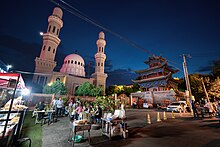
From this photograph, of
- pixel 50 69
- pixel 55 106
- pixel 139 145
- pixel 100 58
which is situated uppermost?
pixel 100 58

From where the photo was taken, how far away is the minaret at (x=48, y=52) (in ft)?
97.6

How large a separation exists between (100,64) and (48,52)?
1836 cm

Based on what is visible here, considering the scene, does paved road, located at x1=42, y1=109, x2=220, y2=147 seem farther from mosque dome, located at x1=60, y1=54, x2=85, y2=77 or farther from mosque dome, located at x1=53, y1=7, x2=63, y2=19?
mosque dome, located at x1=53, y1=7, x2=63, y2=19

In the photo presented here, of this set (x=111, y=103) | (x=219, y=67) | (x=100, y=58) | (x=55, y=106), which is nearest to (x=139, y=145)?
(x=111, y=103)

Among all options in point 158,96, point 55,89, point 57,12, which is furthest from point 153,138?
point 57,12

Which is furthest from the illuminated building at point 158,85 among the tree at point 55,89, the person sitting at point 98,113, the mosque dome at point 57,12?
the mosque dome at point 57,12

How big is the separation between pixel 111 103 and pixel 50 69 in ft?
101

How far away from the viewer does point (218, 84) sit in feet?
62.3

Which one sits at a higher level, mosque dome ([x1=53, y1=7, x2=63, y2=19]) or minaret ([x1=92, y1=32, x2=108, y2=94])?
mosque dome ([x1=53, y1=7, x2=63, y2=19])

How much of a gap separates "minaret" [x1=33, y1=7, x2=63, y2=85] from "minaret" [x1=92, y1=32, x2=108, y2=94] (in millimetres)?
15074

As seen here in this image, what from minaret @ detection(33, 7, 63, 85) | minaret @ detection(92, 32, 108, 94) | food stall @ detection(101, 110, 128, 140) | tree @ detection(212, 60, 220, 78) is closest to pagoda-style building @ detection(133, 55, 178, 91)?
tree @ detection(212, 60, 220, 78)

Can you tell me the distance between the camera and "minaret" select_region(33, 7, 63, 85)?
29.8 meters

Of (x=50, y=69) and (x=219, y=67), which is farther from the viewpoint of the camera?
(x=50, y=69)

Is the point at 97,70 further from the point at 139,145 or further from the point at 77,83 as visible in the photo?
the point at 139,145
